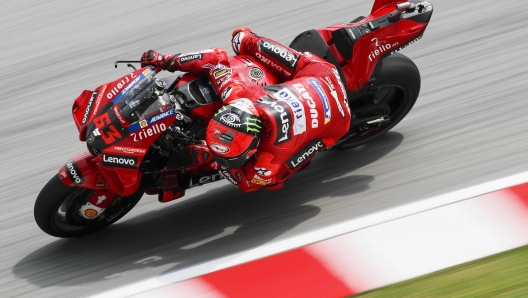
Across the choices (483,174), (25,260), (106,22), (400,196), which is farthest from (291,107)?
(106,22)

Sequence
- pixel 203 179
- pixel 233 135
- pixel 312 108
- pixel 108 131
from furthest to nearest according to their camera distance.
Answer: pixel 203 179, pixel 312 108, pixel 108 131, pixel 233 135

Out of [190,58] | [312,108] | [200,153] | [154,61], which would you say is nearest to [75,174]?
[200,153]

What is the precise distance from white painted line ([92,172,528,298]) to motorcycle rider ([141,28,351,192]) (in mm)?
440

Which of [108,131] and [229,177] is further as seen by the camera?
[229,177]

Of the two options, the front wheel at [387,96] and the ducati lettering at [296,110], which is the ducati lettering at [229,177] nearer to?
the ducati lettering at [296,110]

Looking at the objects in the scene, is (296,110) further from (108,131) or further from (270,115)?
(108,131)

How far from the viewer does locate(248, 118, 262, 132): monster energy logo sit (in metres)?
4.93

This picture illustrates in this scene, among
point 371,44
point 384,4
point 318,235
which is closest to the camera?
point 318,235

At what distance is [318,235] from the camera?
5.13 meters

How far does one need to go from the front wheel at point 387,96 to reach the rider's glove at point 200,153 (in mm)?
1297

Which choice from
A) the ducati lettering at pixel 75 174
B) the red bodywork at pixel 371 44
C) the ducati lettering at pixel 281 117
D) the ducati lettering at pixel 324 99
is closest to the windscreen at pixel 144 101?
the ducati lettering at pixel 75 174

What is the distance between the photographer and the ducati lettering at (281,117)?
510 centimetres

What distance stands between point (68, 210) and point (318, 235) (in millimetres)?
1717

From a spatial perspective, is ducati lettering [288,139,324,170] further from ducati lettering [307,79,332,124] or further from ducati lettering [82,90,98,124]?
ducati lettering [82,90,98,124]
